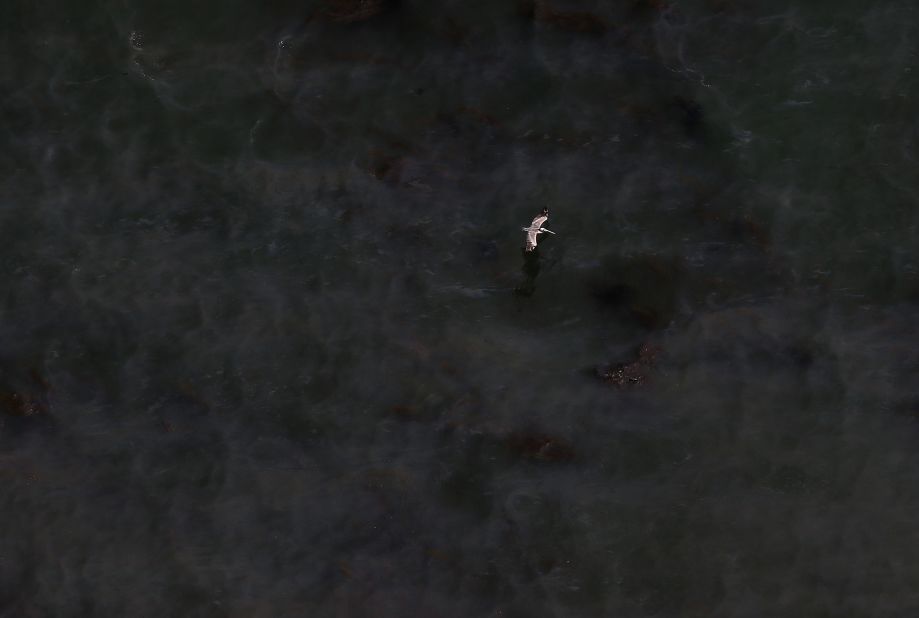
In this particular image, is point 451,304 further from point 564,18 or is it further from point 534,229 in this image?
point 564,18

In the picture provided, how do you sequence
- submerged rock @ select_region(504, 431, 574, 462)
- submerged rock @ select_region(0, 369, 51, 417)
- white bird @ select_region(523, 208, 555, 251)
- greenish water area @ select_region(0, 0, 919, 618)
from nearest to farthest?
white bird @ select_region(523, 208, 555, 251), greenish water area @ select_region(0, 0, 919, 618), submerged rock @ select_region(504, 431, 574, 462), submerged rock @ select_region(0, 369, 51, 417)

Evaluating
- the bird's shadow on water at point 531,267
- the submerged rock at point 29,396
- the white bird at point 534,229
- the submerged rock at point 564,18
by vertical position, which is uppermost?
the submerged rock at point 564,18

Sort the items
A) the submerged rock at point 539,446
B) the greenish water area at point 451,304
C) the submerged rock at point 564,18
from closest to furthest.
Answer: the greenish water area at point 451,304 → the submerged rock at point 539,446 → the submerged rock at point 564,18

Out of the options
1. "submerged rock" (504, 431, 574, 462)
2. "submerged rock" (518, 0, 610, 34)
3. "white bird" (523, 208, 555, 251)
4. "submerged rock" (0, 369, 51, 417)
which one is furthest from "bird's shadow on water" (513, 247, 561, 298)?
"submerged rock" (0, 369, 51, 417)

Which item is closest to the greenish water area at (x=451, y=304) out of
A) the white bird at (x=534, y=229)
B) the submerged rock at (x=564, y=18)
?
the submerged rock at (x=564, y=18)

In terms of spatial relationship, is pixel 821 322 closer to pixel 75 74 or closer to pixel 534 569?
pixel 534 569

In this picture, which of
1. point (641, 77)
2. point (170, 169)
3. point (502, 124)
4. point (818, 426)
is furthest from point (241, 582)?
point (641, 77)

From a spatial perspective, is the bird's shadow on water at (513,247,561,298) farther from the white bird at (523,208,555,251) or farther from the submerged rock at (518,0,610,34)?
the submerged rock at (518,0,610,34)

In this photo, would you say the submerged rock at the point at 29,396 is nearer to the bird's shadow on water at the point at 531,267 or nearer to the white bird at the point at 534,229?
the bird's shadow on water at the point at 531,267
